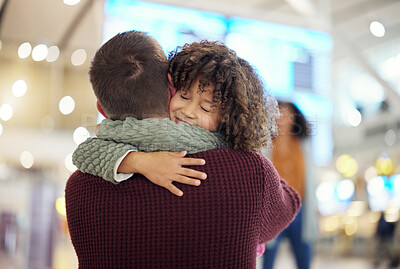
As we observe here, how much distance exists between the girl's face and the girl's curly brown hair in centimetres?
2

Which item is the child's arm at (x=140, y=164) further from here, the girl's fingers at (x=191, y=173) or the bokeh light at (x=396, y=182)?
the bokeh light at (x=396, y=182)

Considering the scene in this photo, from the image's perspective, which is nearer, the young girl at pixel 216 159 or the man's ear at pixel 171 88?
the young girl at pixel 216 159

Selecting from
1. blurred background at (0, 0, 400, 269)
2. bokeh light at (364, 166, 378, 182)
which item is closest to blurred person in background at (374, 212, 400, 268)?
blurred background at (0, 0, 400, 269)

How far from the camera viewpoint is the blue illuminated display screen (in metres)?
2.84

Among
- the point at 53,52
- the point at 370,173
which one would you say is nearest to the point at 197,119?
the point at 53,52

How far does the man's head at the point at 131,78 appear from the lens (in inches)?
37.9

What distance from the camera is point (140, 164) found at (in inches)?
36.3

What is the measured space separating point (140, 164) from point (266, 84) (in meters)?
0.36

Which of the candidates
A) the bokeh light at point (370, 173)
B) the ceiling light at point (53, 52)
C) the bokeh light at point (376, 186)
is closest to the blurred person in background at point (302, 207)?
the ceiling light at point (53, 52)

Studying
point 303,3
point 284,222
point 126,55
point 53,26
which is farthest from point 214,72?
point 303,3

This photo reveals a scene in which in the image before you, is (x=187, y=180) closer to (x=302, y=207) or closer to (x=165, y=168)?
(x=165, y=168)

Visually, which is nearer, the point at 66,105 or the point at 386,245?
the point at 386,245

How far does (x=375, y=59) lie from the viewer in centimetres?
841

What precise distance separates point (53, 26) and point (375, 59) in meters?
6.28
